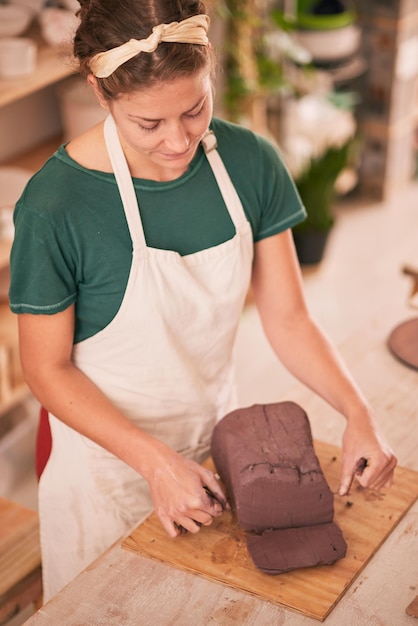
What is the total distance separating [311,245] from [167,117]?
2.88 meters

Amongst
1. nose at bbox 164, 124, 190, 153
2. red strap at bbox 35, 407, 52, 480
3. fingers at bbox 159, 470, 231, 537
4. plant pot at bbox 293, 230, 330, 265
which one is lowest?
plant pot at bbox 293, 230, 330, 265

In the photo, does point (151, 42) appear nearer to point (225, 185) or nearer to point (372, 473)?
point (225, 185)

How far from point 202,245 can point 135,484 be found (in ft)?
1.71

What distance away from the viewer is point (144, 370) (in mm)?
1723

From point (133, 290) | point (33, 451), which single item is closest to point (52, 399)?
point (133, 290)

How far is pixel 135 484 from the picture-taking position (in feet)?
5.87

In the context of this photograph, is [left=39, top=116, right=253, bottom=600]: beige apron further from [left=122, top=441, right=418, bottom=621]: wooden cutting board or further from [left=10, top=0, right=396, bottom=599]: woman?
[left=122, top=441, right=418, bottom=621]: wooden cutting board

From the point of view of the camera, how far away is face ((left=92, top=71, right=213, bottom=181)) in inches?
56.1

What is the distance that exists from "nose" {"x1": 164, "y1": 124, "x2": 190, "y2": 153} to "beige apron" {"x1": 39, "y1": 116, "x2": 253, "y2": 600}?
0.56 feet

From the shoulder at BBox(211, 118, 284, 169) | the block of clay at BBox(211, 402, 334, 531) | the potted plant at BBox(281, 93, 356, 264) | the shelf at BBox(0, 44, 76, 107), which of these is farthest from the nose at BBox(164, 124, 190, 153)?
the potted plant at BBox(281, 93, 356, 264)

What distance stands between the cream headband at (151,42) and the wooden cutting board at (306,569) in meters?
0.80

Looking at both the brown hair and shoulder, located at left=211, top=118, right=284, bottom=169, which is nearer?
the brown hair

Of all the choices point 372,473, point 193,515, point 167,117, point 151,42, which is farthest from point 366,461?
point 151,42

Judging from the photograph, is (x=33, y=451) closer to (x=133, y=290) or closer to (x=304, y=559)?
(x=133, y=290)
